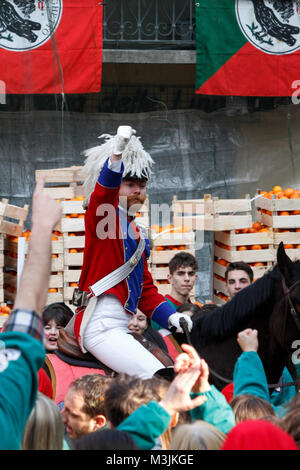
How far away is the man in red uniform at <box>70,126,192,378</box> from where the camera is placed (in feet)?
12.0

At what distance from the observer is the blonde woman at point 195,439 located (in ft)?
6.86

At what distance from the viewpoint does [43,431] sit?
2.03 meters

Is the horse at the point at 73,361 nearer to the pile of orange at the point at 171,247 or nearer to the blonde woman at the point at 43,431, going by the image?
the blonde woman at the point at 43,431

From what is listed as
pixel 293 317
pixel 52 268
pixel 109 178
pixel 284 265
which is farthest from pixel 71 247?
pixel 293 317

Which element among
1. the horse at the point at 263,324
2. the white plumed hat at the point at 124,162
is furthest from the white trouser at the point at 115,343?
the white plumed hat at the point at 124,162

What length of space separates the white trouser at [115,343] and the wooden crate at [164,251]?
3.68m

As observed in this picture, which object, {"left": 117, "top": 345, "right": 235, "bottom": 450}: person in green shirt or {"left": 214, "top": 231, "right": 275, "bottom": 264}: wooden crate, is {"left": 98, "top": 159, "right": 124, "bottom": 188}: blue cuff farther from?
{"left": 214, "top": 231, "right": 275, "bottom": 264}: wooden crate

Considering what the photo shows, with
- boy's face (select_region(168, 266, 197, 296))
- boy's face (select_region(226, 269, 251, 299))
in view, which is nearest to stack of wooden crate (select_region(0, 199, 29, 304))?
boy's face (select_region(168, 266, 197, 296))

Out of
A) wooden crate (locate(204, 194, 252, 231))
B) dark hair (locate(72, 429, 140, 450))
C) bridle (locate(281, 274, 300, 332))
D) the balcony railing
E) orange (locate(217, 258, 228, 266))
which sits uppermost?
the balcony railing

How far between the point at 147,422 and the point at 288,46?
307 inches

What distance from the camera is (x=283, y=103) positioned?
10.5 m

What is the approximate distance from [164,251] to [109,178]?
4000 mm

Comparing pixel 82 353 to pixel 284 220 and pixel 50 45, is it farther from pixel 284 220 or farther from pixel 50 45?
pixel 50 45
